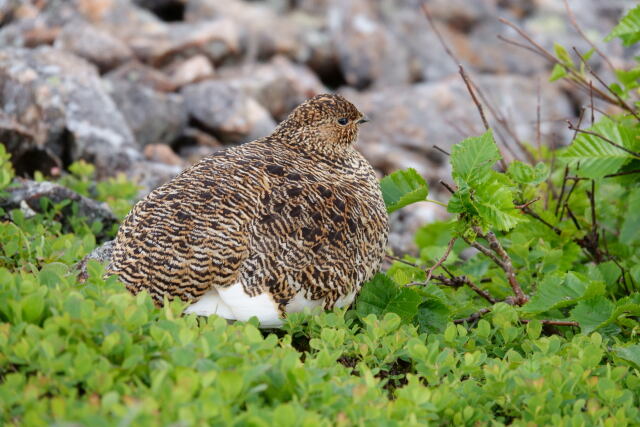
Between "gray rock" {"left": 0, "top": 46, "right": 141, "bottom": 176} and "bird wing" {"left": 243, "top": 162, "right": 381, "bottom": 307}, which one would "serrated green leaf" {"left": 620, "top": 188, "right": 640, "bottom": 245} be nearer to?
"bird wing" {"left": 243, "top": 162, "right": 381, "bottom": 307}

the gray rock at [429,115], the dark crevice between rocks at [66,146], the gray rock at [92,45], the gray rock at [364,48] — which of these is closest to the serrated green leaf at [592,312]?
the dark crevice between rocks at [66,146]

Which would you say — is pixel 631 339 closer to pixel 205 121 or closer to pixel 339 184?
pixel 339 184

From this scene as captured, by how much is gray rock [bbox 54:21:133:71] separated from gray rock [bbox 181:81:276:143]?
37.5 inches

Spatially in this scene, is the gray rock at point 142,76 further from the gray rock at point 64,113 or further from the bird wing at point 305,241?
the bird wing at point 305,241

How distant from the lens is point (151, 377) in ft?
9.08

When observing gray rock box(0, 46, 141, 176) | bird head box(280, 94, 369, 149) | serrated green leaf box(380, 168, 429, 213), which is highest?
bird head box(280, 94, 369, 149)

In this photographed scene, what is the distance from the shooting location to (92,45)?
978cm

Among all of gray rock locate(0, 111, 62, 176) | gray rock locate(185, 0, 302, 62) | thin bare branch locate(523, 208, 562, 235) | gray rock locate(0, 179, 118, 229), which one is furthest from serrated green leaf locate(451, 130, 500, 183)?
gray rock locate(185, 0, 302, 62)

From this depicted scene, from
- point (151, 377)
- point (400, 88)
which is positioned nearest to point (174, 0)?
point (400, 88)

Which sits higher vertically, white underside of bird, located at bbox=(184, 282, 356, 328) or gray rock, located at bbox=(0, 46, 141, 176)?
white underside of bird, located at bbox=(184, 282, 356, 328)

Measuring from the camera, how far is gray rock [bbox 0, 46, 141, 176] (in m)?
7.25

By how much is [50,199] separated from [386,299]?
2.26 meters

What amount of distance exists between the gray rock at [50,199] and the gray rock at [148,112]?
3.09 metres

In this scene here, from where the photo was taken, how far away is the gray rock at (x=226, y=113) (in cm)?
923
